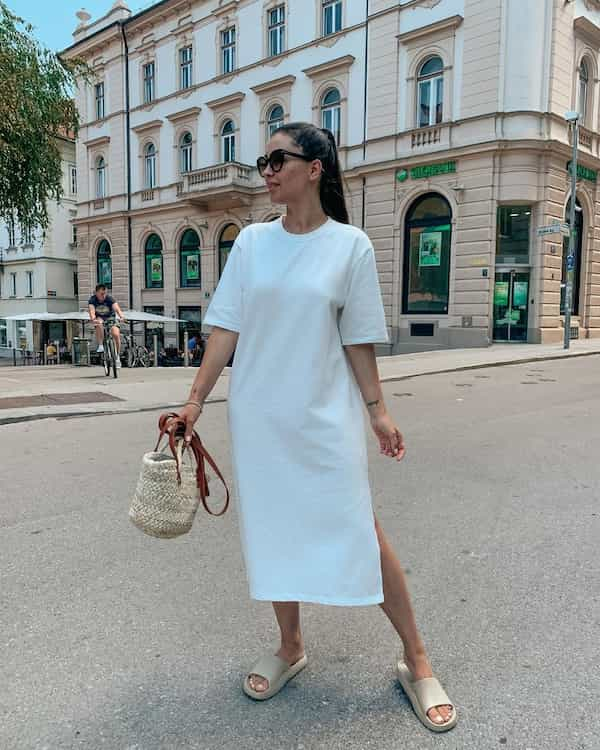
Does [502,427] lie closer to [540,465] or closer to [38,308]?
[540,465]

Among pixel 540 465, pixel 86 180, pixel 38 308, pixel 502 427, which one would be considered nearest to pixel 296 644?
pixel 540 465

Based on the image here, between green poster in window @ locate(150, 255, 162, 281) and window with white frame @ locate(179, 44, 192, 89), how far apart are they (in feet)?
27.5

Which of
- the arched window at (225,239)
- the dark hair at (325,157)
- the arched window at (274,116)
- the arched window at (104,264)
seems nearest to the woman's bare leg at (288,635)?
the dark hair at (325,157)

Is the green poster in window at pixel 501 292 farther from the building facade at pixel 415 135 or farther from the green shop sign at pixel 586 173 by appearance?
the green shop sign at pixel 586 173

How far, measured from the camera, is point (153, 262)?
1241 inches

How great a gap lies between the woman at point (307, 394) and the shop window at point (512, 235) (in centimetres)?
1971

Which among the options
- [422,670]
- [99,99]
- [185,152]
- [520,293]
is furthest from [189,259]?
[422,670]

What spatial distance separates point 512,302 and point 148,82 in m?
21.9

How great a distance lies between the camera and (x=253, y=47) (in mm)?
26188

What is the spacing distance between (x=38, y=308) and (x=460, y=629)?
40134mm

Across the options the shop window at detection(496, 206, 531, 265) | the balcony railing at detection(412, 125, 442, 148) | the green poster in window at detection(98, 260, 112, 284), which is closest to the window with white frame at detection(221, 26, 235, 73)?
the balcony railing at detection(412, 125, 442, 148)

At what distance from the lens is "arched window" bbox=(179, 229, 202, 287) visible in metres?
29.5

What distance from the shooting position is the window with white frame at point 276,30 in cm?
2528

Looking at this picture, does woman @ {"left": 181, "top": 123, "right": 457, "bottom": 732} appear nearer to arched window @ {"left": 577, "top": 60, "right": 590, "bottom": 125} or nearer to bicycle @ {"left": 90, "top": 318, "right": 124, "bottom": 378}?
bicycle @ {"left": 90, "top": 318, "right": 124, "bottom": 378}
